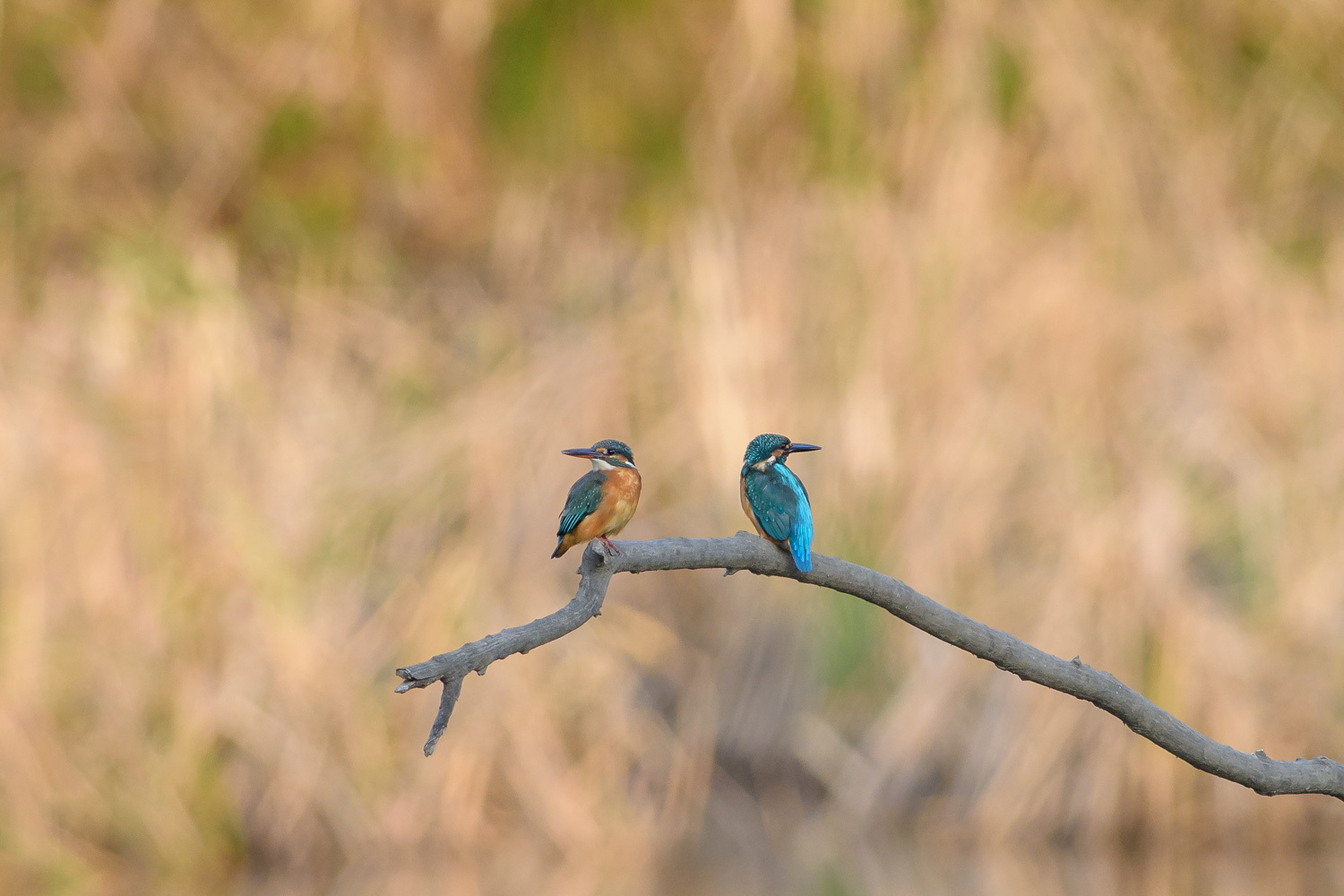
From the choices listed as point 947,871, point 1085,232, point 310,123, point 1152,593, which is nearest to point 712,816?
point 947,871

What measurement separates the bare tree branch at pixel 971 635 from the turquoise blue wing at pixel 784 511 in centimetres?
6

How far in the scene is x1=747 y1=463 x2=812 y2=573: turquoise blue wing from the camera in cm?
196

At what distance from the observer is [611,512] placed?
220 cm

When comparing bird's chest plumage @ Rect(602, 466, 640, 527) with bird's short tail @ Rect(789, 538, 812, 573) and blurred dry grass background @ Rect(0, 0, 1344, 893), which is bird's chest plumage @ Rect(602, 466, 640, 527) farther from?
blurred dry grass background @ Rect(0, 0, 1344, 893)

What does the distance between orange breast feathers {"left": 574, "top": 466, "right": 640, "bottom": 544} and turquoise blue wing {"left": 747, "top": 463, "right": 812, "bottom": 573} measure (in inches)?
6.4

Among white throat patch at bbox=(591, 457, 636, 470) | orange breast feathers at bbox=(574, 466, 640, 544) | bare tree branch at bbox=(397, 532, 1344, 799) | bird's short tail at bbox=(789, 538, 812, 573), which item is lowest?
bare tree branch at bbox=(397, 532, 1344, 799)

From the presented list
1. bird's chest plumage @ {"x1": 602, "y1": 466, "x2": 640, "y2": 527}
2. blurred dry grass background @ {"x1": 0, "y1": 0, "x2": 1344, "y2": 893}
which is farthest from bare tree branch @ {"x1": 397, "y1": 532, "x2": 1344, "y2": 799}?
blurred dry grass background @ {"x1": 0, "y1": 0, "x2": 1344, "y2": 893}

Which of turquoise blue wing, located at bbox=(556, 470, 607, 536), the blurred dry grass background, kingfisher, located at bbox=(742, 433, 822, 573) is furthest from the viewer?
the blurred dry grass background

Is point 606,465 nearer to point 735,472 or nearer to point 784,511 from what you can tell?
point 784,511

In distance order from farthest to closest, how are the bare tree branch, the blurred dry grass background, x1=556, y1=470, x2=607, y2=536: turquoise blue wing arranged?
the blurred dry grass background → x1=556, y1=470, x2=607, y2=536: turquoise blue wing → the bare tree branch

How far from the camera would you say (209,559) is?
22.2 feet

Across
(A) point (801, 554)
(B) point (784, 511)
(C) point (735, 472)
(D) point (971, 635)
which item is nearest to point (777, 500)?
(B) point (784, 511)

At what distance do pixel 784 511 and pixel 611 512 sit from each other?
274mm

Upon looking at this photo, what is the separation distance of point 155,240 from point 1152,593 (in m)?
4.94
